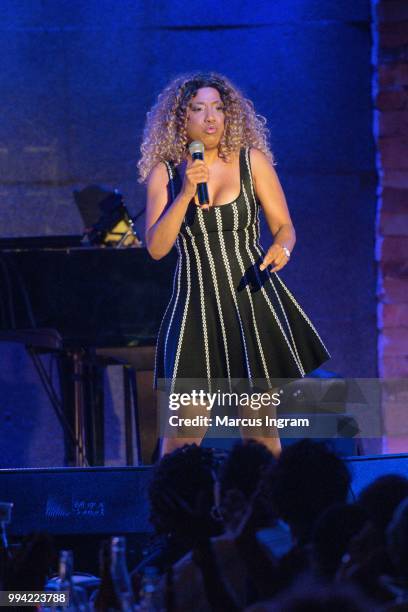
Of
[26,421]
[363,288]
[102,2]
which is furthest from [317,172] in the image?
[26,421]

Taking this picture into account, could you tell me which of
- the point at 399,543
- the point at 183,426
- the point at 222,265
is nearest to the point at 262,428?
the point at 183,426

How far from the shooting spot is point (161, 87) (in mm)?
6039

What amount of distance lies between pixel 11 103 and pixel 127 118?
0.70 m

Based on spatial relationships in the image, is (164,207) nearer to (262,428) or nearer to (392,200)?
(262,428)

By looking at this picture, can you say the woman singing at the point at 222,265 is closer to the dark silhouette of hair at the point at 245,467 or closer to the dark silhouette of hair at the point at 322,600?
the dark silhouette of hair at the point at 245,467

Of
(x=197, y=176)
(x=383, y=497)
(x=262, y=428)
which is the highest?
(x=197, y=176)

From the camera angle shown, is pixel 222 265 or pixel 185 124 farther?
pixel 185 124

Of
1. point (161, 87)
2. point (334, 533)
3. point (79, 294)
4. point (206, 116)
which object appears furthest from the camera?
point (161, 87)

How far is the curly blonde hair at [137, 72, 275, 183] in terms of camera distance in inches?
137

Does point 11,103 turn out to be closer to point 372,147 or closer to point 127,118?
point 127,118

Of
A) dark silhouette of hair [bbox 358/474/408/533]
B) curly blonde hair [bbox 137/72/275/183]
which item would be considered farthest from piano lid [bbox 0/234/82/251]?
dark silhouette of hair [bbox 358/474/408/533]

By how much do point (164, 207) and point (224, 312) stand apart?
0.40 metres

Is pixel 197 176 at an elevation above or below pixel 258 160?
below

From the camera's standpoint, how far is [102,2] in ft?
19.9
